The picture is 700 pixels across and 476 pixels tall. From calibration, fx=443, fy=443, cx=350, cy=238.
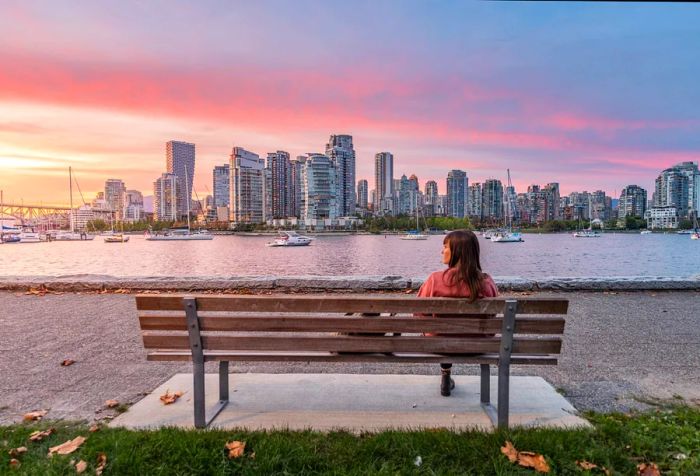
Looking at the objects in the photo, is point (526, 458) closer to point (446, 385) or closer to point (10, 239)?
point (446, 385)

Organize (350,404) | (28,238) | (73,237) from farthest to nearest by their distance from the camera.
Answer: (73,237) < (28,238) < (350,404)

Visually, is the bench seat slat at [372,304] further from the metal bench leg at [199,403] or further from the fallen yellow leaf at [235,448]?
the fallen yellow leaf at [235,448]

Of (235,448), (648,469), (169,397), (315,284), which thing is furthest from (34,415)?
(315,284)

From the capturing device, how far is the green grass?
2.79 m

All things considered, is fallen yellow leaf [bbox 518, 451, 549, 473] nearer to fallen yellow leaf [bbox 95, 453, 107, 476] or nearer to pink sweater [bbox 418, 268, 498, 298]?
pink sweater [bbox 418, 268, 498, 298]

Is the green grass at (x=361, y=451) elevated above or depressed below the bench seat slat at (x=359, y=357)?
below

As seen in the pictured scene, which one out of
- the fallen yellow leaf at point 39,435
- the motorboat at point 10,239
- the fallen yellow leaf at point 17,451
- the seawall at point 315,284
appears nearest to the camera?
the fallen yellow leaf at point 17,451

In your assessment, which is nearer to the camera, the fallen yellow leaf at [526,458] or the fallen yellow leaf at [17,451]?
the fallen yellow leaf at [526,458]

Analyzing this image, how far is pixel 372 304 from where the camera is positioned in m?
3.33

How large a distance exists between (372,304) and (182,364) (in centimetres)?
312

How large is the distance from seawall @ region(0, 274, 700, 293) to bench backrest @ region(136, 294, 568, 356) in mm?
6630

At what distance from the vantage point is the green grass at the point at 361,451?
279 cm

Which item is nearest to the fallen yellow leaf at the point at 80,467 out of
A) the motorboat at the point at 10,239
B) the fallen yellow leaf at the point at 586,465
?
the fallen yellow leaf at the point at 586,465

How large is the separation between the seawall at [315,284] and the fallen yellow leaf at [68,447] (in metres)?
7.07
